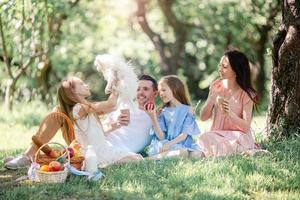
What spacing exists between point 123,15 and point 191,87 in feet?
9.60

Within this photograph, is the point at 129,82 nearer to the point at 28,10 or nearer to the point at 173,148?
the point at 173,148

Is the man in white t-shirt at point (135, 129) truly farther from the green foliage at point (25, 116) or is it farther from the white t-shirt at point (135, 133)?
the green foliage at point (25, 116)

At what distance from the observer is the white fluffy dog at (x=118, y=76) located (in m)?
5.66

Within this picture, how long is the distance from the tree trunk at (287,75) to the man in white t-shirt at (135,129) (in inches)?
53.1

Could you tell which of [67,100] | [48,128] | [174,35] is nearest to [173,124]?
[67,100]

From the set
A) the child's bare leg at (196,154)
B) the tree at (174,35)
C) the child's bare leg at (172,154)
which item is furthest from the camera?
the tree at (174,35)

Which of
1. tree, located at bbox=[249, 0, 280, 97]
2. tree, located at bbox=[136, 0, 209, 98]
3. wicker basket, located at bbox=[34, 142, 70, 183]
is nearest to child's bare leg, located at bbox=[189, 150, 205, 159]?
wicker basket, located at bbox=[34, 142, 70, 183]

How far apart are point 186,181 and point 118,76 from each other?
1.51 metres

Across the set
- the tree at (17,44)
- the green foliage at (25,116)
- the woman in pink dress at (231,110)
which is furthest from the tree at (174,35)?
the woman in pink dress at (231,110)

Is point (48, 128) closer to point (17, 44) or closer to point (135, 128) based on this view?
point (135, 128)

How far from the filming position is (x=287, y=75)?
20.0 feet

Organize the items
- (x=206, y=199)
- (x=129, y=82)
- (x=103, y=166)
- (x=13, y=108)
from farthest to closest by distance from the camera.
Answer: (x=13, y=108) < (x=129, y=82) < (x=103, y=166) < (x=206, y=199)

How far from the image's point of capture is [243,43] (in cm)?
1516

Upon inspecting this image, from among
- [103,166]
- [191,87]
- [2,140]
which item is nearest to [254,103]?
[103,166]
